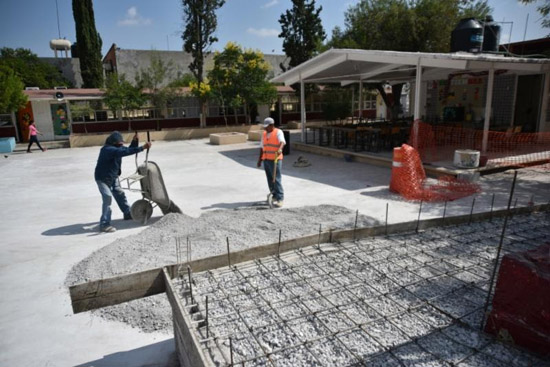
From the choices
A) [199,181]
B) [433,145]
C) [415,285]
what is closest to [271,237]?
[415,285]

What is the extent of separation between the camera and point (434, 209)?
7.21 meters

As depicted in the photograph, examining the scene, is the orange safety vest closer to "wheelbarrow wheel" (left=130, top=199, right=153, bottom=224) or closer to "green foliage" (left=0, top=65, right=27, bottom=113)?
"wheelbarrow wheel" (left=130, top=199, right=153, bottom=224)

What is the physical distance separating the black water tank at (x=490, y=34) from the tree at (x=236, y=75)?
1174 cm

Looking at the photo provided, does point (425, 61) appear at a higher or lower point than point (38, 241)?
higher

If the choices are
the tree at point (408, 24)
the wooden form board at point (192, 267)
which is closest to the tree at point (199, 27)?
the tree at point (408, 24)

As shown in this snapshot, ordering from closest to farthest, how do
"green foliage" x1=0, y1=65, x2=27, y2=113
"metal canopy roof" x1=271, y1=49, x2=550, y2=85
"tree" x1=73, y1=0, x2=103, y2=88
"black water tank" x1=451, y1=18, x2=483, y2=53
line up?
"metal canopy roof" x1=271, y1=49, x2=550, y2=85 < "black water tank" x1=451, y1=18, x2=483, y2=53 < "green foliage" x1=0, y1=65, x2=27, y2=113 < "tree" x1=73, y1=0, x2=103, y2=88

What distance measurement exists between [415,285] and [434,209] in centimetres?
376

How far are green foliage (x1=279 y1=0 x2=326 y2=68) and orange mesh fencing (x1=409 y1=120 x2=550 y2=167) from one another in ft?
42.7

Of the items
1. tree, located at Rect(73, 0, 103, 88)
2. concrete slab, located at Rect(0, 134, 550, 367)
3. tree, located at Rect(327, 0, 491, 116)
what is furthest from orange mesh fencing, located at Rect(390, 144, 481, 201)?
tree, located at Rect(73, 0, 103, 88)

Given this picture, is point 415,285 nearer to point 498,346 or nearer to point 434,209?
point 498,346

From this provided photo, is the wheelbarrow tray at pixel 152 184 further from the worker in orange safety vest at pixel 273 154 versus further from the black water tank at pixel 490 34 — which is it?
the black water tank at pixel 490 34

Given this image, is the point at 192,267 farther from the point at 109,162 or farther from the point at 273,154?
the point at 273,154

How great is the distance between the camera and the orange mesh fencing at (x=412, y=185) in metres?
8.03

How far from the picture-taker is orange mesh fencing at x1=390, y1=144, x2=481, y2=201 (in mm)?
8031
